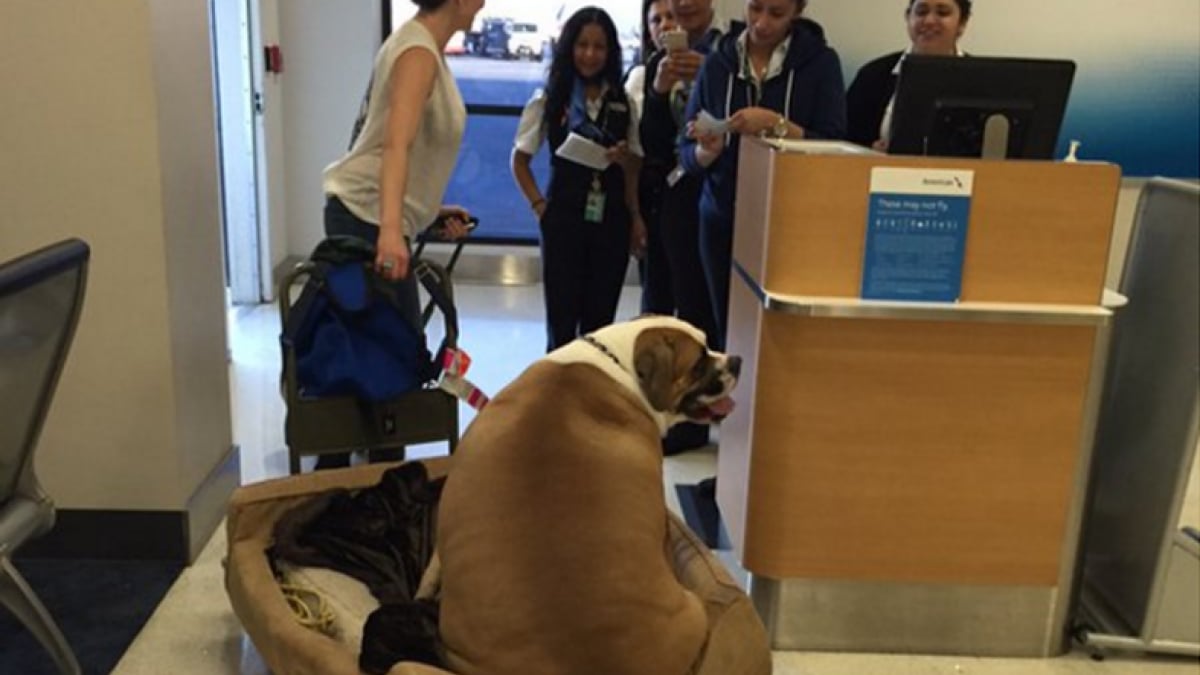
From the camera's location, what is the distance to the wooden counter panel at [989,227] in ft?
7.25

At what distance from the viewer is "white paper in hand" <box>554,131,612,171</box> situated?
3.68m

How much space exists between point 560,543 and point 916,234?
1.11 meters

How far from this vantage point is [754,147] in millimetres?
2512

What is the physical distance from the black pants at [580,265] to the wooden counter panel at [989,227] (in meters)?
1.50

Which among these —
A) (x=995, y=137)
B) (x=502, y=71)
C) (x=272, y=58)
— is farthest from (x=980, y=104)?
(x=502, y=71)

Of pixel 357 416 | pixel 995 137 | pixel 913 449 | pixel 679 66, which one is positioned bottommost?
pixel 357 416

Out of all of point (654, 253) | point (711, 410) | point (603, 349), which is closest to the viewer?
point (603, 349)

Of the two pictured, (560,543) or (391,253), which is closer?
(560,543)

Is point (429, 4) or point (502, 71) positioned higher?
point (429, 4)

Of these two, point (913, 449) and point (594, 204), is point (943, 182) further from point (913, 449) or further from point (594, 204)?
point (594, 204)

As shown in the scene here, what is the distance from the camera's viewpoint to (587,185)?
3.70 metres

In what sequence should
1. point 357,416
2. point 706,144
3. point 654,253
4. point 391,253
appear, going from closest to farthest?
point 391,253, point 357,416, point 706,144, point 654,253

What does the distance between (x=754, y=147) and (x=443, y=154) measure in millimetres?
822

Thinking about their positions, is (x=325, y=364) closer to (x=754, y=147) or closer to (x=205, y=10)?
(x=205, y=10)
